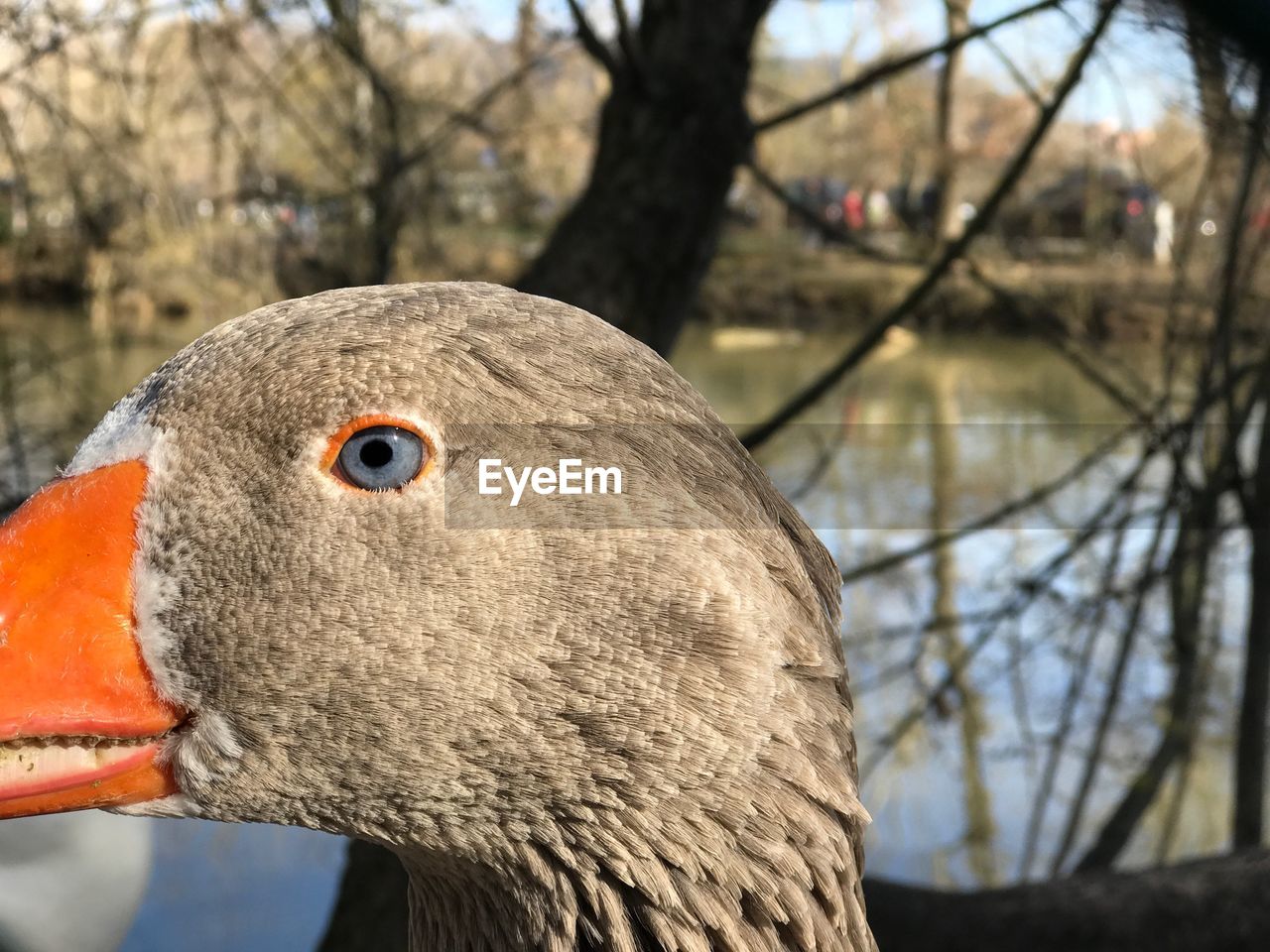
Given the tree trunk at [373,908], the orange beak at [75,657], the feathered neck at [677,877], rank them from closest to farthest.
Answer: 1. the orange beak at [75,657]
2. the feathered neck at [677,877]
3. the tree trunk at [373,908]

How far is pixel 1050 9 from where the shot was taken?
2.62 m

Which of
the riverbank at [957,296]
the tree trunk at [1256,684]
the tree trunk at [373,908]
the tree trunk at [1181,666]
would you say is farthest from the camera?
the riverbank at [957,296]

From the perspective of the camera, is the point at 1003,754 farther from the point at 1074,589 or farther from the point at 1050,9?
the point at 1050,9

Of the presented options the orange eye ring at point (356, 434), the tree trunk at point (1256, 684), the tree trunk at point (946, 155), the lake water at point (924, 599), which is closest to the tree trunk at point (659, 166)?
the lake water at point (924, 599)

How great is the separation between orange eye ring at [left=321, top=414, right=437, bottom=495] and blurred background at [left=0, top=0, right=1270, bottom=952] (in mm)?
1575

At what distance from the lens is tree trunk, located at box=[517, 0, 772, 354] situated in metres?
2.59

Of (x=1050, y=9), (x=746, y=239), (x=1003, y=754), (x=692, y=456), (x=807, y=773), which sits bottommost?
(x=1003, y=754)

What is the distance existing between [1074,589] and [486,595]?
3.21 m

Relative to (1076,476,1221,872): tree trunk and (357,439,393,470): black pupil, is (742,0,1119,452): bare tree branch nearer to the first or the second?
(1076,476,1221,872): tree trunk

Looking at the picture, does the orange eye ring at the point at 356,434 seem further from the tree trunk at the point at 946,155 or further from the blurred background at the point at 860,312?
the tree trunk at the point at 946,155

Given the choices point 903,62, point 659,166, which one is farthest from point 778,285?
point 659,166

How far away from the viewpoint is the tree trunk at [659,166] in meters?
2.59

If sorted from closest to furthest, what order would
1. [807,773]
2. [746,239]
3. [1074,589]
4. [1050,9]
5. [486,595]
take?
1. [486,595]
2. [807,773]
3. [1050,9]
4. [1074,589]
5. [746,239]

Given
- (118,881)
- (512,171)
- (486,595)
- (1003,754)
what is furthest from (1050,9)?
(118,881)
